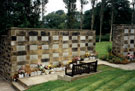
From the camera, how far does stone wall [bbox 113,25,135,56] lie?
37.6 ft

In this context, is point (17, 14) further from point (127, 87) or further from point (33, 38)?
point (127, 87)

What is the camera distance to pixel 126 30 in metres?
11.6

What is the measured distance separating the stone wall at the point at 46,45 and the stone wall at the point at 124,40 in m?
2.02

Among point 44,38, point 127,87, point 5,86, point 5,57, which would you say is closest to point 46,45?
point 44,38

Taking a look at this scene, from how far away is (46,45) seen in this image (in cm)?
912

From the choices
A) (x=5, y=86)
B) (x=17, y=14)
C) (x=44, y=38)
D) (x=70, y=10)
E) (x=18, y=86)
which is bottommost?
(x=5, y=86)

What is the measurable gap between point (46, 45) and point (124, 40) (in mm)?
6166

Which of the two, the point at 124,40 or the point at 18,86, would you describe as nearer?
the point at 18,86

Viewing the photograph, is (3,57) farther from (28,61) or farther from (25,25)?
(25,25)

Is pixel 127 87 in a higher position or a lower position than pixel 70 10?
lower

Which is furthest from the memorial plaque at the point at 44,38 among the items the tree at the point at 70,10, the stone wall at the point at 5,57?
the tree at the point at 70,10

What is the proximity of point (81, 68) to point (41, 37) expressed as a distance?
123 inches

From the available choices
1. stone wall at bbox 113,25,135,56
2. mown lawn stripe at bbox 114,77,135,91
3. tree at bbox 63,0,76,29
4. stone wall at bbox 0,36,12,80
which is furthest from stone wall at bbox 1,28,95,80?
tree at bbox 63,0,76,29

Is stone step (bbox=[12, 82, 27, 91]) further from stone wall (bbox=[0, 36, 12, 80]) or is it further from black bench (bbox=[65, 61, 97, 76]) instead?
black bench (bbox=[65, 61, 97, 76])
